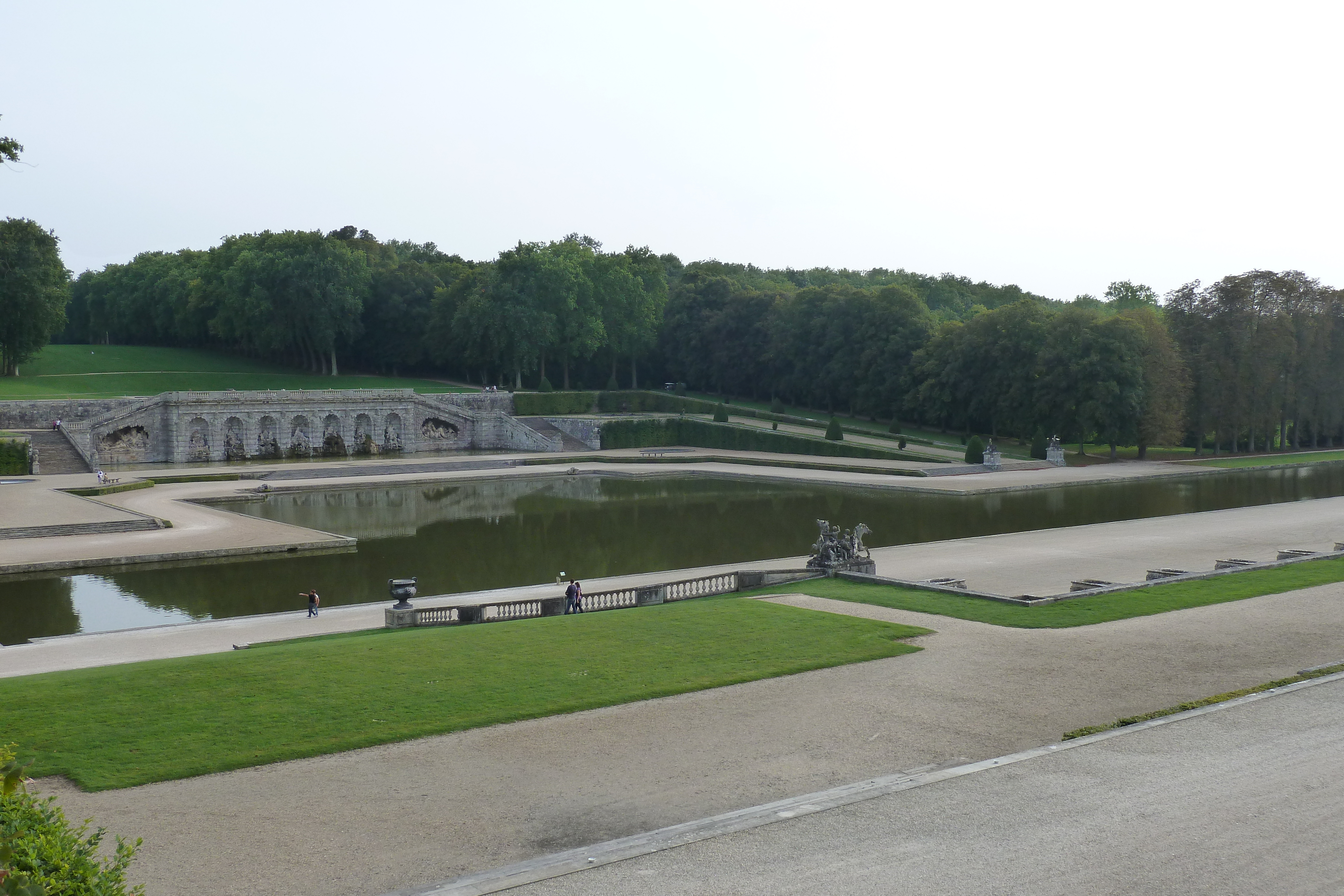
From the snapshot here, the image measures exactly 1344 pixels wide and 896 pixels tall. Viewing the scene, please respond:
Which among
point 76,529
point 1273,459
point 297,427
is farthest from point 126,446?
point 1273,459

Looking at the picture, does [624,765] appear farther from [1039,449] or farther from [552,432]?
[552,432]

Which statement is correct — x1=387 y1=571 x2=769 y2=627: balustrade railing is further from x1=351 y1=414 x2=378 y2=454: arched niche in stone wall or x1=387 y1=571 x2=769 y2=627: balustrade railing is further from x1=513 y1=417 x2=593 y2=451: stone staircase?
x1=351 y1=414 x2=378 y2=454: arched niche in stone wall

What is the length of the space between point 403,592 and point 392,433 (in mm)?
53012

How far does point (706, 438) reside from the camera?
75.3m

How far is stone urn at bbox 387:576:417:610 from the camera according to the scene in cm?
2266

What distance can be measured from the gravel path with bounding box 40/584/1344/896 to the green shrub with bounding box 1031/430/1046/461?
46.2 meters

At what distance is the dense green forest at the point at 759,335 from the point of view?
6706 centimetres

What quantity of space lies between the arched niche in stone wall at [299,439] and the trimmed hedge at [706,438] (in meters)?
18.8

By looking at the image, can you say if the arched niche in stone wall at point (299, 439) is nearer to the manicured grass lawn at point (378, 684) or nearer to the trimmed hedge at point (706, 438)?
the trimmed hedge at point (706, 438)

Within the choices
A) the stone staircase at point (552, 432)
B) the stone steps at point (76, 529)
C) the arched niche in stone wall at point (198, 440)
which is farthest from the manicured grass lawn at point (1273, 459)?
the arched niche in stone wall at point (198, 440)

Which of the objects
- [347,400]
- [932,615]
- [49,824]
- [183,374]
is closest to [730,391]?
[347,400]

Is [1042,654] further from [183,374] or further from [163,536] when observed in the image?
[183,374]

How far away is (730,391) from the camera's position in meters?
94.2

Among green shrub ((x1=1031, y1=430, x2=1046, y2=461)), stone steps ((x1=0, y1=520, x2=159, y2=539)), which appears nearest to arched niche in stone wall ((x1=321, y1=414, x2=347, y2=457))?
stone steps ((x1=0, y1=520, x2=159, y2=539))
